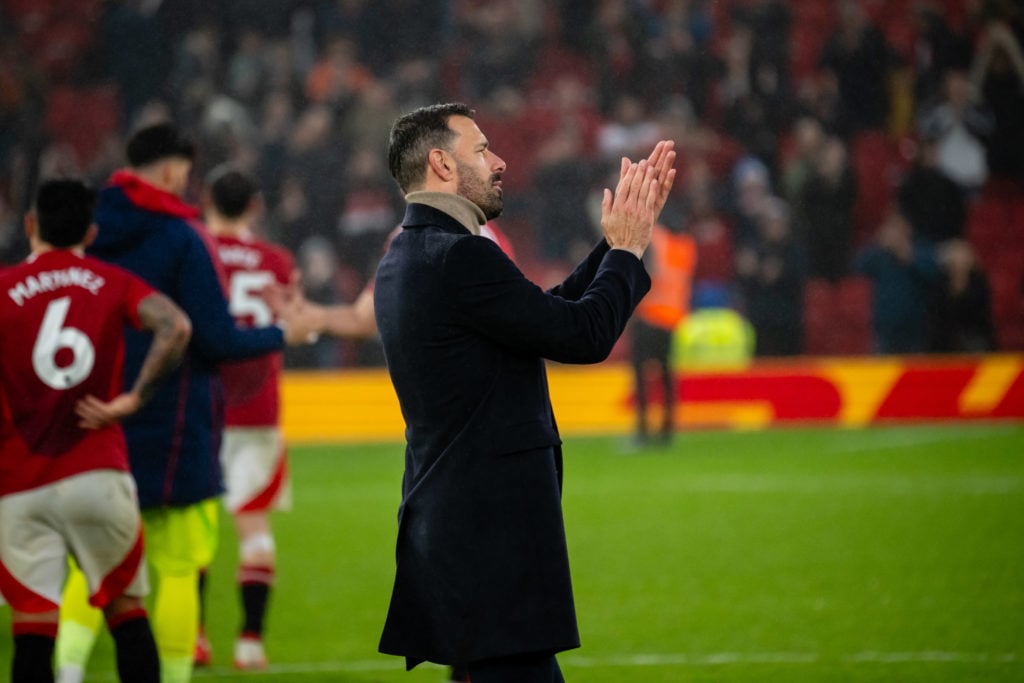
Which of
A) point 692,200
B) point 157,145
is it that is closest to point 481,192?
point 157,145

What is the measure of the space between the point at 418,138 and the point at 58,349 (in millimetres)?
1460

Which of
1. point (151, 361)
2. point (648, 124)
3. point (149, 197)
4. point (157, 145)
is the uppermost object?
point (648, 124)

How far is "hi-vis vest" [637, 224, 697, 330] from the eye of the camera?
48.5ft

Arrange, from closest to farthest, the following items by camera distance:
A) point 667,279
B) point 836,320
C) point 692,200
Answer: point 667,279, point 836,320, point 692,200

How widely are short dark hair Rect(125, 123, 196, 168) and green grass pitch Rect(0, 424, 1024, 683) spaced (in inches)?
86.8

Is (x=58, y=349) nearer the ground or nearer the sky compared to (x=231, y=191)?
nearer the ground

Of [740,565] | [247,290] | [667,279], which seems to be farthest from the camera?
[667,279]

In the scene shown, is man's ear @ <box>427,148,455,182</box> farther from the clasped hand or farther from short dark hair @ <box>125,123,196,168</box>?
short dark hair @ <box>125,123,196,168</box>

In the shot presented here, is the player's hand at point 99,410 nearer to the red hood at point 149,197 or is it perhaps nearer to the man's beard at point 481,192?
the red hood at point 149,197

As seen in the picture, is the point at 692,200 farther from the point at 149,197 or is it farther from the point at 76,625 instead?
the point at 76,625

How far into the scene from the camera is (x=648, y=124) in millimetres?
18516

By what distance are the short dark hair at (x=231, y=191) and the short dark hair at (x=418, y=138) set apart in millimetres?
3178

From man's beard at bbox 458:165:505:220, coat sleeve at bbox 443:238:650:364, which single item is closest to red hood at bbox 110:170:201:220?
man's beard at bbox 458:165:505:220

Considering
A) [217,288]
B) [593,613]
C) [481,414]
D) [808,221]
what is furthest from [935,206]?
[481,414]
